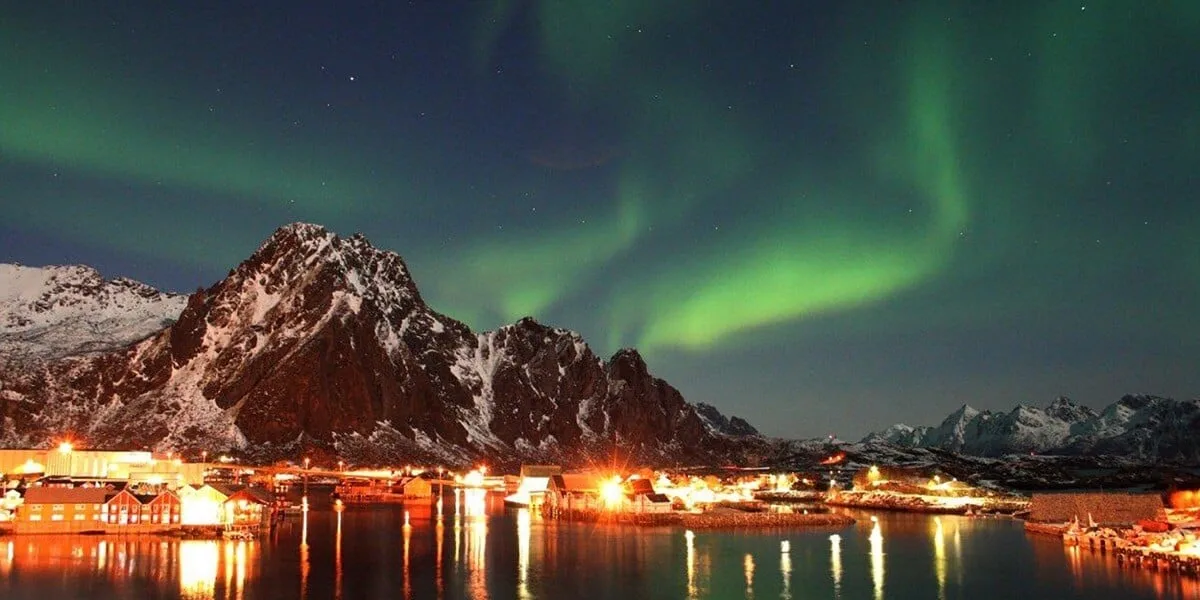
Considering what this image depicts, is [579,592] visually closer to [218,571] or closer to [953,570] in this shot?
[218,571]

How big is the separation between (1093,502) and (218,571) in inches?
3363

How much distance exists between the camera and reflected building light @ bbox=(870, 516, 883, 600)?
62312 millimetres

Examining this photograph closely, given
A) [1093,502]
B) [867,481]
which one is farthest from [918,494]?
[1093,502]

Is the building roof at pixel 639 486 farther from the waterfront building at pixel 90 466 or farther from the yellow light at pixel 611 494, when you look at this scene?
the waterfront building at pixel 90 466

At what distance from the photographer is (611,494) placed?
12331 centimetres

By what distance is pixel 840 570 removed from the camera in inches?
2766

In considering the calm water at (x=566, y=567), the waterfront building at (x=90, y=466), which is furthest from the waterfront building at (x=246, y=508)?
the waterfront building at (x=90, y=466)

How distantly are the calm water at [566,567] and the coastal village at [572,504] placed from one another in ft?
10.8

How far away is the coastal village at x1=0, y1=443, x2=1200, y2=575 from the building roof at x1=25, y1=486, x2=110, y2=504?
105 millimetres

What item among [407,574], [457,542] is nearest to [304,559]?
[407,574]

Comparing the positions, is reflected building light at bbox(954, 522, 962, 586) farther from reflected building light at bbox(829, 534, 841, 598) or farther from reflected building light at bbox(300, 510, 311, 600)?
reflected building light at bbox(300, 510, 311, 600)

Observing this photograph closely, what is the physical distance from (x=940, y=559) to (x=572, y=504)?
191 feet

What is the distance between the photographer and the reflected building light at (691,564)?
190 feet

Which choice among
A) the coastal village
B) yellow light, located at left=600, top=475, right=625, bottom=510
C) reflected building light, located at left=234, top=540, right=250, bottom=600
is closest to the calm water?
reflected building light, located at left=234, top=540, right=250, bottom=600
